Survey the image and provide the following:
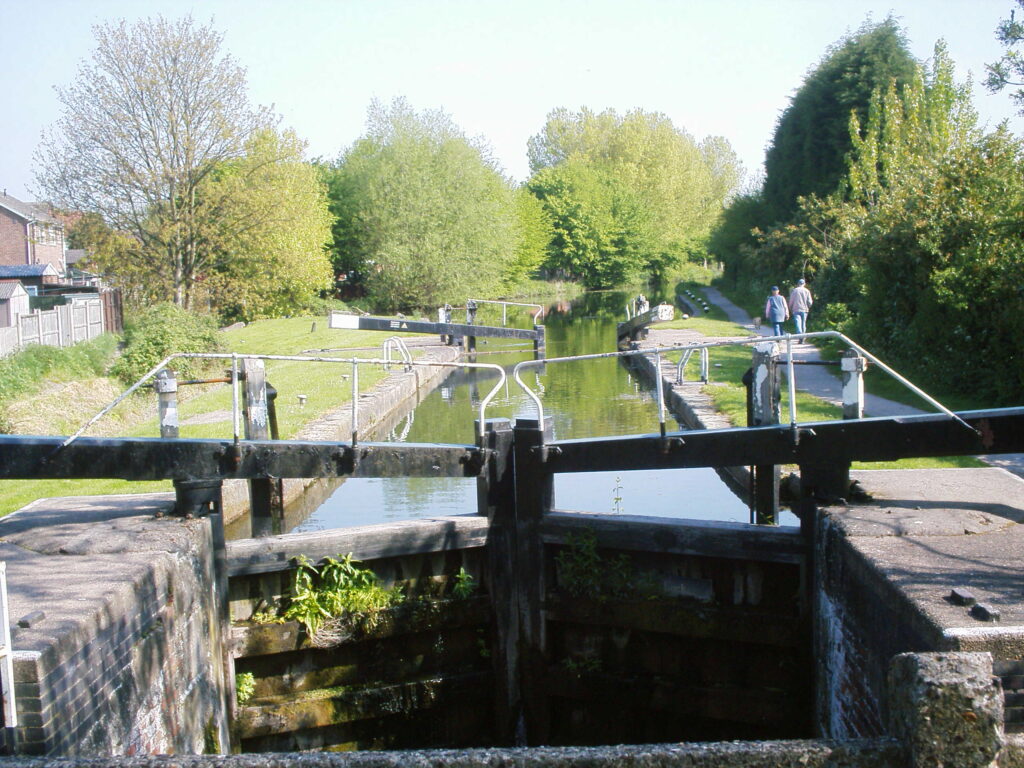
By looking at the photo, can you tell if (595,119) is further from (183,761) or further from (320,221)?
(183,761)

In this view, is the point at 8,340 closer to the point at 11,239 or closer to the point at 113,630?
the point at 113,630

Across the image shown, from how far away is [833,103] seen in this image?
111ft

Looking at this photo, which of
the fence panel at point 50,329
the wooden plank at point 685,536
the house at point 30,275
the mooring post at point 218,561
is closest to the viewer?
the mooring post at point 218,561

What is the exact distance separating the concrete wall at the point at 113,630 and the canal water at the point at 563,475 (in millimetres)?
3195

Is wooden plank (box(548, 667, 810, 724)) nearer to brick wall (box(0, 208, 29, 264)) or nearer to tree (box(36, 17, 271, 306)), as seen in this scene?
tree (box(36, 17, 271, 306))

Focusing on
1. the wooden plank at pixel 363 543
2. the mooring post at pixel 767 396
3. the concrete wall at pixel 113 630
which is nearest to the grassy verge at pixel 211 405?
the concrete wall at pixel 113 630

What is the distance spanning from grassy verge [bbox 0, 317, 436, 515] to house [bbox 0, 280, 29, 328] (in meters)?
7.85

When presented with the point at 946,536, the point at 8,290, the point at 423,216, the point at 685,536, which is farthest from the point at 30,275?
the point at 946,536

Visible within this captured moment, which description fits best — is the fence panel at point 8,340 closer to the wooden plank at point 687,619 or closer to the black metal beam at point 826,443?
the wooden plank at point 687,619

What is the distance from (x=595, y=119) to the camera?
225 feet

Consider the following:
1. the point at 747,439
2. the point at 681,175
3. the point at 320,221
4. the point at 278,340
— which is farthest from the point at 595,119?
the point at 747,439

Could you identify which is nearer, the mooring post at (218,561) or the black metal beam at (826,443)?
the black metal beam at (826,443)

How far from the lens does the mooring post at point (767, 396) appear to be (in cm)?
673

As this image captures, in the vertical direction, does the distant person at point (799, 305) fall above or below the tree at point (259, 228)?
below
